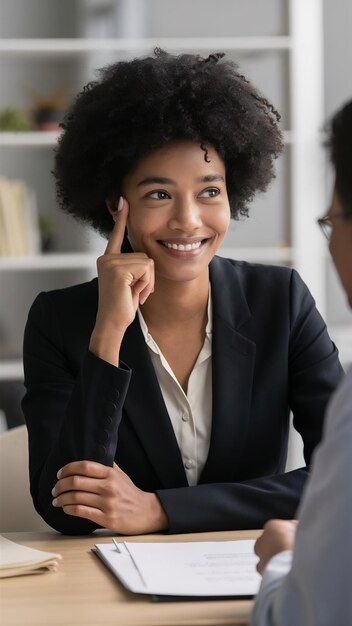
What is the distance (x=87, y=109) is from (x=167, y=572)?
1.00 meters

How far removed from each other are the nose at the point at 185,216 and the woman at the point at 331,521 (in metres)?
0.85

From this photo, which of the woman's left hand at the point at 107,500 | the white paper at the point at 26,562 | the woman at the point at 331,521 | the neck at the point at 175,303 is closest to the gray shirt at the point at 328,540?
the woman at the point at 331,521

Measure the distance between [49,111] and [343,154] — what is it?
11.9ft

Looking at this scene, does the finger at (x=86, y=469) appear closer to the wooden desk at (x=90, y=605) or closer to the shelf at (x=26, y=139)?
the wooden desk at (x=90, y=605)

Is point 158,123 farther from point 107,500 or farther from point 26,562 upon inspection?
point 26,562

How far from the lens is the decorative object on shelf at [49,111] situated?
455cm

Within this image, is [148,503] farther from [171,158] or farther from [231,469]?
[171,158]

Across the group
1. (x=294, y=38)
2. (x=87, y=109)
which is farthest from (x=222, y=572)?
(x=294, y=38)

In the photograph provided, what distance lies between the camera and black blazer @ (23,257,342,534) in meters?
1.83

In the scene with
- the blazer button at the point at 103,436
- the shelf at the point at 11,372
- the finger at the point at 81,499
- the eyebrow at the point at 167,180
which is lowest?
the shelf at the point at 11,372

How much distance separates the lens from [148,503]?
175 centimetres

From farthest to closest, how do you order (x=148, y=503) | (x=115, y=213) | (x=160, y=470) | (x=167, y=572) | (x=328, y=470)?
(x=115, y=213)
(x=160, y=470)
(x=148, y=503)
(x=167, y=572)
(x=328, y=470)

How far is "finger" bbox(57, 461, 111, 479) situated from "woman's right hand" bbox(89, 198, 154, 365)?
20 cm

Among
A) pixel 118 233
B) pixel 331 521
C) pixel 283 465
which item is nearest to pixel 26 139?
pixel 118 233
